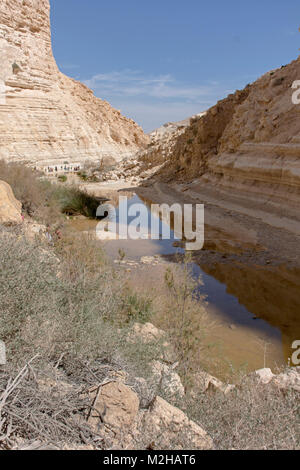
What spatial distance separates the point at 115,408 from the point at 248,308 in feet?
14.1

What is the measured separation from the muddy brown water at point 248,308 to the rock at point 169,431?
4.05ft

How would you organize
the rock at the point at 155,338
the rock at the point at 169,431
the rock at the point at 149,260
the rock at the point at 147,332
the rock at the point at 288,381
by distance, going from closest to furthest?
the rock at the point at 169,431 < the rock at the point at 288,381 < the rock at the point at 155,338 < the rock at the point at 147,332 < the rock at the point at 149,260

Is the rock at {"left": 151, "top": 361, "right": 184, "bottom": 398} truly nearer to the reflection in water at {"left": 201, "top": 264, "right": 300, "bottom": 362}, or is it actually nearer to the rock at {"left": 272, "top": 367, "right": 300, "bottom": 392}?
the rock at {"left": 272, "top": 367, "right": 300, "bottom": 392}

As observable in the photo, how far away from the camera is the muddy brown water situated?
13.7 feet

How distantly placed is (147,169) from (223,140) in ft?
29.0

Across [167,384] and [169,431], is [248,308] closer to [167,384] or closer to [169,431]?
→ [167,384]

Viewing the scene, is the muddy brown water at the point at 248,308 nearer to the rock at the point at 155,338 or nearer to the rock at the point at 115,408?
the rock at the point at 155,338

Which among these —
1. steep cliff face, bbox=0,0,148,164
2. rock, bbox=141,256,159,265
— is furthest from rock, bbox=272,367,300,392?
steep cliff face, bbox=0,0,148,164

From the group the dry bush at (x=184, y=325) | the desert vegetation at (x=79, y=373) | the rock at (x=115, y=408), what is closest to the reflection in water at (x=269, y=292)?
the dry bush at (x=184, y=325)

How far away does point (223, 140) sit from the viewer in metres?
16.5

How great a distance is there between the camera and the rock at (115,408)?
5.48 ft

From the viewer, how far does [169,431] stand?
1686 millimetres

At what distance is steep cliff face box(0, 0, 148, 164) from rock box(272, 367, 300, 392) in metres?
16.4

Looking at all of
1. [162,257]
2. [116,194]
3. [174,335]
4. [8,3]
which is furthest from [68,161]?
[174,335]
